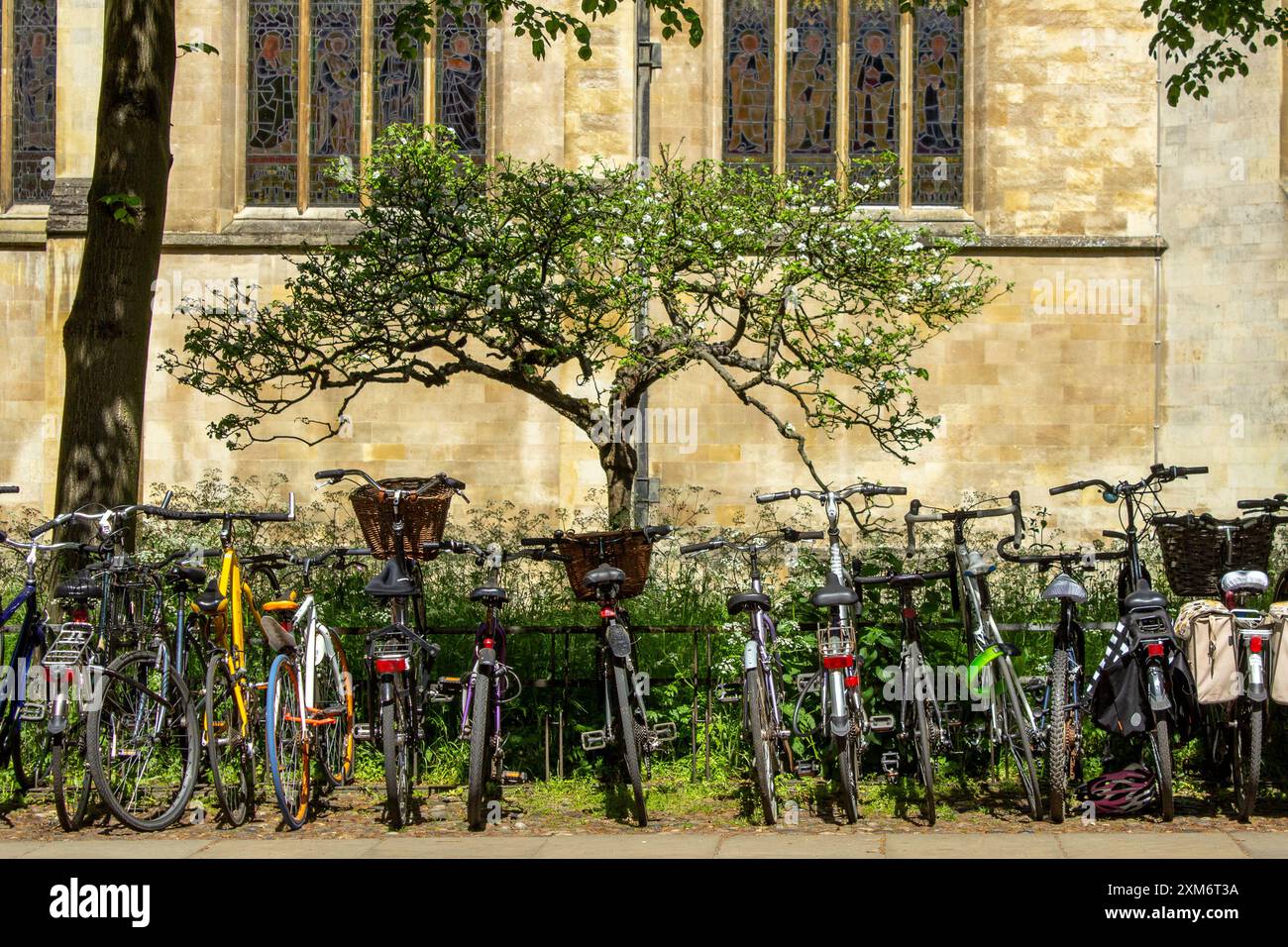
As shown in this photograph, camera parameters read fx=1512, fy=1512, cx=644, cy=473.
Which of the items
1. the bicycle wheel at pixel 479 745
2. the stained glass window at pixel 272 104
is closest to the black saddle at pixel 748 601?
the bicycle wheel at pixel 479 745

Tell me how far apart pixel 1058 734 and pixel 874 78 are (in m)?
11.2

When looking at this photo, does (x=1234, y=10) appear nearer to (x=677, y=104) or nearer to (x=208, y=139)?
(x=677, y=104)

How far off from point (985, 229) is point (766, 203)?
24.3 feet

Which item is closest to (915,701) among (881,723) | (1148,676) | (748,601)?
(881,723)

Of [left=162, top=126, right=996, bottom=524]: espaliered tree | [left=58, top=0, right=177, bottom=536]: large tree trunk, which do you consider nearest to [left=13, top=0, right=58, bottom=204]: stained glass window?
[left=162, top=126, right=996, bottom=524]: espaliered tree

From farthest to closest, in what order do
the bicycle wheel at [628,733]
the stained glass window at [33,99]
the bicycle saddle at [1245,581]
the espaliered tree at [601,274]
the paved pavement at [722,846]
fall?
the stained glass window at [33,99] < the espaliered tree at [601,274] < the bicycle saddle at [1245,581] < the bicycle wheel at [628,733] < the paved pavement at [722,846]

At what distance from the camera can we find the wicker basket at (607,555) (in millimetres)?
6641

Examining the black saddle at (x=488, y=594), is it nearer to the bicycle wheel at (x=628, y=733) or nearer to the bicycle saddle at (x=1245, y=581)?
the bicycle wheel at (x=628, y=733)

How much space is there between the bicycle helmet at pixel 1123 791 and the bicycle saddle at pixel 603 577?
2181 mm

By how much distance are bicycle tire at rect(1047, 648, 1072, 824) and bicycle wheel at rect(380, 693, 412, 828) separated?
2.67 m

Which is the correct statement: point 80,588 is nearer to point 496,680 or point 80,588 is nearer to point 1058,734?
point 496,680

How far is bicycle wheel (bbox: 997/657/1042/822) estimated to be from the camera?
20.5ft

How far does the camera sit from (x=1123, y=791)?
643 centimetres

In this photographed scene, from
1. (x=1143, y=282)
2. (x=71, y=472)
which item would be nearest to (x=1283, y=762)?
(x=71, y=472)
